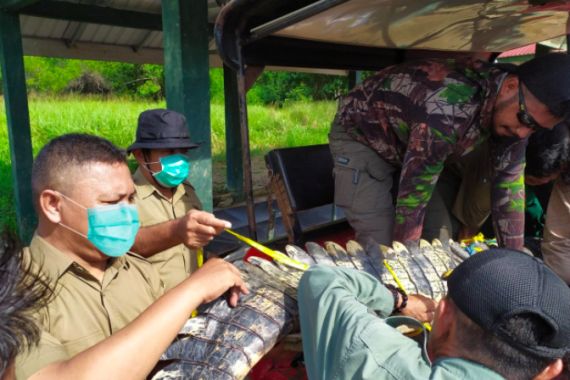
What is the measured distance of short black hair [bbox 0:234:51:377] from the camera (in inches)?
27.0

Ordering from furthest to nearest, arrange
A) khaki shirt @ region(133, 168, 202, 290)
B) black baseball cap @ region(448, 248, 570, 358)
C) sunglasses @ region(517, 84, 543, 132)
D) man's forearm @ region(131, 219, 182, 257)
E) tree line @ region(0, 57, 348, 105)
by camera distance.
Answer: tree line @ region(0, 57, 348, 105)
khaki shirt @ region(133, 168, 202, 290)
sunglasses @ region(517, 84, 543, 132)
man's forearm @ region(131, 219, 182, 257)
black baseball cap @ region(448, 248, 570, 358)

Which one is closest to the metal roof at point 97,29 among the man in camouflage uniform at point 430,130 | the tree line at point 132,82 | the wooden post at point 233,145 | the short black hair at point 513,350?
the wooden post at point 233,145

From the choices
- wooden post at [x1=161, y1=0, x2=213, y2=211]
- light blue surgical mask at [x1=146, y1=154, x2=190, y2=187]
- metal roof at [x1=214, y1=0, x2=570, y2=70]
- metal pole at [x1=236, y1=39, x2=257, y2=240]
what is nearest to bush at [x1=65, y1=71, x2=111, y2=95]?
wooden post at [x1=161, y1=0, x2=213, y2=211]

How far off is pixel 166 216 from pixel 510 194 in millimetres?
1719

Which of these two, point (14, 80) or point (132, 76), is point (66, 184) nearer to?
point (14, 80)

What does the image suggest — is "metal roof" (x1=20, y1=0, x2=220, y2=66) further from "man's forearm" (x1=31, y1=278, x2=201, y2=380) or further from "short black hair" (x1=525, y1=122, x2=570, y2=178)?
"man's forearm" (x1=31, y1=278, x2=201, y2=380)

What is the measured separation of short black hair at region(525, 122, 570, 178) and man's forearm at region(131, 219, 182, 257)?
179 centimetres

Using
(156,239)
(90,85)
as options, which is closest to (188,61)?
(156,239)

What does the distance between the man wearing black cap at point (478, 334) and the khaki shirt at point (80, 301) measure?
2.03 feet

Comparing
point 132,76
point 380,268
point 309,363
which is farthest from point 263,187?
point 132,76

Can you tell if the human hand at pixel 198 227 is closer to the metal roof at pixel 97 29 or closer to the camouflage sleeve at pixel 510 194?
the camouflage sleeve at pixel 510 194

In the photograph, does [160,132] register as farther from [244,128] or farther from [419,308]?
[419,308]

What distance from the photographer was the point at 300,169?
285 cm

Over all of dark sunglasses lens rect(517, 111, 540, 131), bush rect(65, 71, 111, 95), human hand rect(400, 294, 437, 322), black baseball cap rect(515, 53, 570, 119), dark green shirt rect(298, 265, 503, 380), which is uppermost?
bush rect(65, 71, 111, 95)
